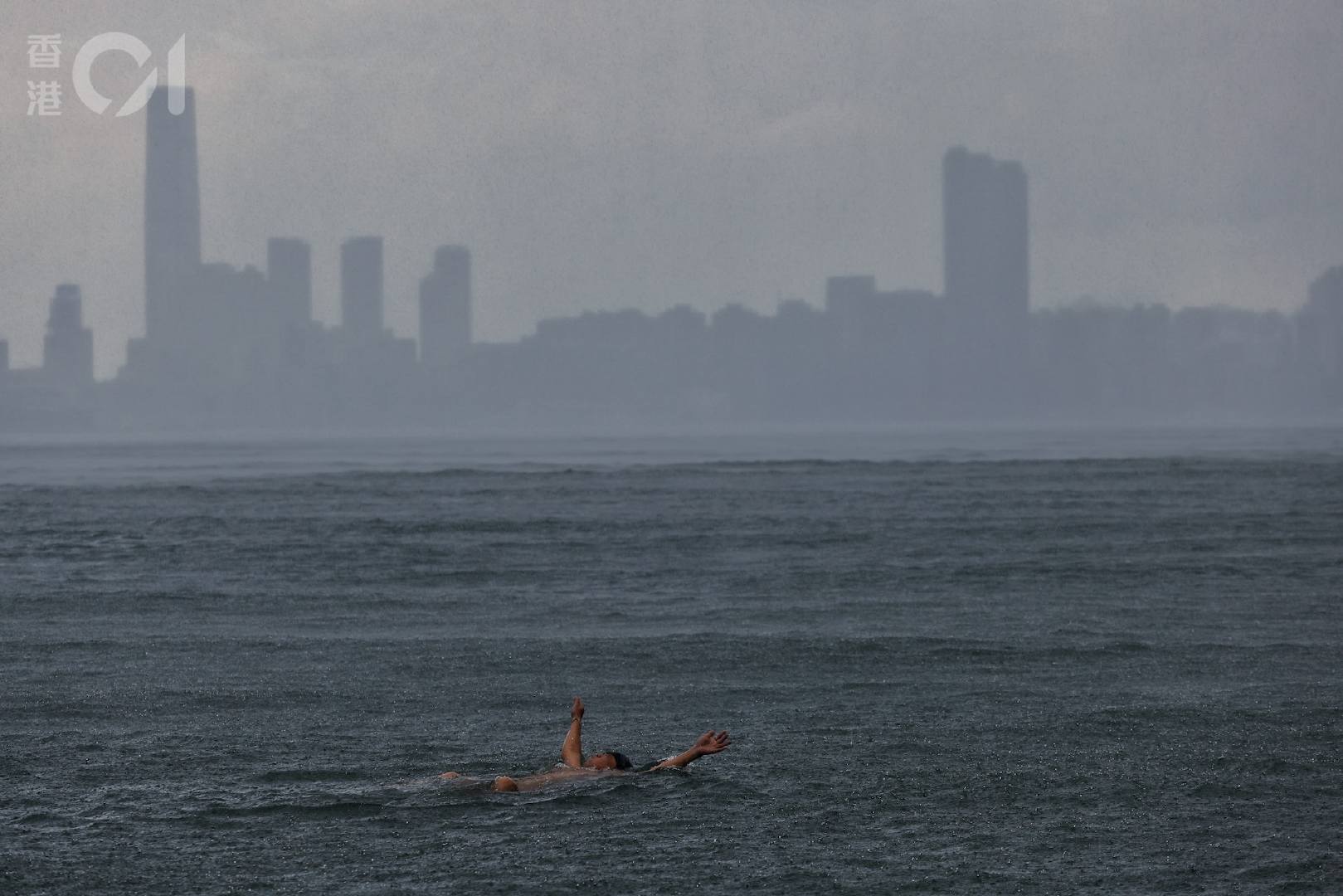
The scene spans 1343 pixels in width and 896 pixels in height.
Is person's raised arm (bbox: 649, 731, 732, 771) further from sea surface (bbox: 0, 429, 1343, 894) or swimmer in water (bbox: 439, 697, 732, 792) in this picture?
sea surface (bbox: 0, 429, 1343, 894)

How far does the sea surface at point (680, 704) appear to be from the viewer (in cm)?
1309

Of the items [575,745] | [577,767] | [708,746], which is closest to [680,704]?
[575,745]

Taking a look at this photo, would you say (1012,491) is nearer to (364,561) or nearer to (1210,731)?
(364,561)

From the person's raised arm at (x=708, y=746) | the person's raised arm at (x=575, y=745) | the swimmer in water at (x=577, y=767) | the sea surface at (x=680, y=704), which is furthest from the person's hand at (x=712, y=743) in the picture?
the person's raised arm at (x=575, y=745)

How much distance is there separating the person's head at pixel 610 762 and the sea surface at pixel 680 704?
14cm

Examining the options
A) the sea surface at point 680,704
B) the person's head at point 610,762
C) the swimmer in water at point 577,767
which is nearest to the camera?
the sea surface at point 680,704

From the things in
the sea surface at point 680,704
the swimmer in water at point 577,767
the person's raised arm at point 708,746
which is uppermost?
the person's raised arm at point 708,746

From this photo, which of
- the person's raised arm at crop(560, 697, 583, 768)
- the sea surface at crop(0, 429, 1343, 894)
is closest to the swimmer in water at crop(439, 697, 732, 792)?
the person's raised arm at crop(560, 697, 583, 768)

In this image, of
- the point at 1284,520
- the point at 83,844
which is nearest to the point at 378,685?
the point at 83,844

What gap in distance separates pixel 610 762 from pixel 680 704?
484cm

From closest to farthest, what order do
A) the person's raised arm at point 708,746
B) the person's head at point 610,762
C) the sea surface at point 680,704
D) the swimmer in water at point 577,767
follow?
the sea surface at point 680,704 < the person's raised arm at point 708,746 < the swimmer in water at point 577,767 < the person's head at point 610,762

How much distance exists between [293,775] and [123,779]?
64.4 inches

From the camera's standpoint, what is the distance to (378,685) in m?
21.4

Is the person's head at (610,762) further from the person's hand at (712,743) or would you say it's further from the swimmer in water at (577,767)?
the person's hand at (712,743)
